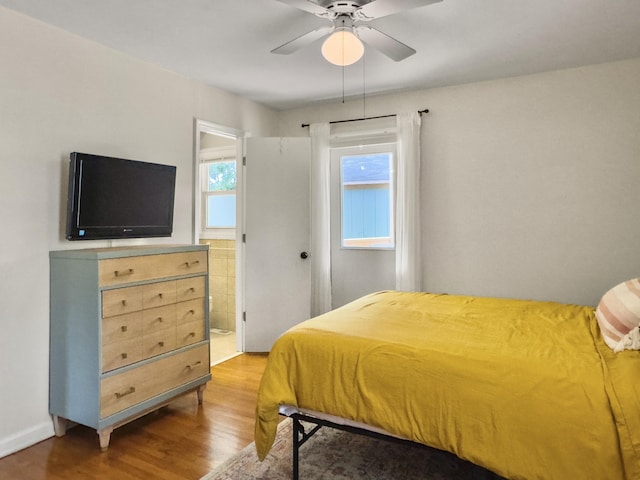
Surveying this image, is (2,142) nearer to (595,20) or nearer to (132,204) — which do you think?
(132,204)

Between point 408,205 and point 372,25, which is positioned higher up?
point 372,25

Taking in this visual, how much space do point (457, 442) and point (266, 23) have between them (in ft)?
8.10

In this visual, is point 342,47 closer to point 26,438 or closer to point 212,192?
point 26,438

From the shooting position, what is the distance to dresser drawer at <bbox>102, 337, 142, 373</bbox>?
236 centimetres

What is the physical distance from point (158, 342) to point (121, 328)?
0.96 feet

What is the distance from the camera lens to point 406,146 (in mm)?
3922

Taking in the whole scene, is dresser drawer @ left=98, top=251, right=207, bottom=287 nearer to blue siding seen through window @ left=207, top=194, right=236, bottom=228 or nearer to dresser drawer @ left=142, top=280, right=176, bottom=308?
dresser drawer @ left=142, top=280, right=176, bottom=308

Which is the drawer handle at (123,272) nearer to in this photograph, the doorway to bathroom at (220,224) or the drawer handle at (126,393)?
the drawer handle at (126,393)

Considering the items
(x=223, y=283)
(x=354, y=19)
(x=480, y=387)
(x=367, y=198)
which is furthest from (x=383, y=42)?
(x=223, y=283)

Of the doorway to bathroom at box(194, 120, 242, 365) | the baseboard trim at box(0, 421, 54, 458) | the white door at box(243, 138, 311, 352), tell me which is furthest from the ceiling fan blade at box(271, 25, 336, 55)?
the baseboard trim at box(0, 421, 54, 458)

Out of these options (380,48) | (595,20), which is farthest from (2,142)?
(595,20)

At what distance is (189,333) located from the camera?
2912 mm

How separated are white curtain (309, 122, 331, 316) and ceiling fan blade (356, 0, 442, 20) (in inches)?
84.7

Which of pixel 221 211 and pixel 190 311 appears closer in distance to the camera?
pixel 190 311
